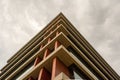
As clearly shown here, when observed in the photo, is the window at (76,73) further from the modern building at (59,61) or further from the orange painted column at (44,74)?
the orange painted column at (44,74)

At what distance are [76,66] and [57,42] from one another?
3028 millimetres

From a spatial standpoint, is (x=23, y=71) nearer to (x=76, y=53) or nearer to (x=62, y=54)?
(x=76, y=53)

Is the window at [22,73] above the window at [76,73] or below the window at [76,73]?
above

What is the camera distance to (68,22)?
1912cm

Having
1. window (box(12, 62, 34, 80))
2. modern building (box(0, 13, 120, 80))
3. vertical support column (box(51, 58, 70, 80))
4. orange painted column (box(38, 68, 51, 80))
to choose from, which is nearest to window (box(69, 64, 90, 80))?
modern building (box(0, 13, 120, 80))

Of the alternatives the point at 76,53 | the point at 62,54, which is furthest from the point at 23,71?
the point at 62,54

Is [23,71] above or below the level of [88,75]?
above

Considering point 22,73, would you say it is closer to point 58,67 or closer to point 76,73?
point 76,73

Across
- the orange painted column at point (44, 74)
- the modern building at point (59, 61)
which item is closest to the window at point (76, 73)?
the modern building at point (59, 61)

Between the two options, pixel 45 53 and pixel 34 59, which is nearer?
pixel 45 53

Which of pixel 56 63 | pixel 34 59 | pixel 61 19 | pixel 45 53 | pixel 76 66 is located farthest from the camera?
pixel 61 19

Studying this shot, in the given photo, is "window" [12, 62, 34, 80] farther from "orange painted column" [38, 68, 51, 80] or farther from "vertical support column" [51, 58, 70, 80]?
"vertical support column" [51, 58, 70, 80]

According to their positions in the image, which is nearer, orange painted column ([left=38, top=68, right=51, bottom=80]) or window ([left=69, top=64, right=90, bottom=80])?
orange painted column ([left=38, top=68, right=51, bottom=80])

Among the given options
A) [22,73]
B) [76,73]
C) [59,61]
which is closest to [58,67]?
[59,61]
